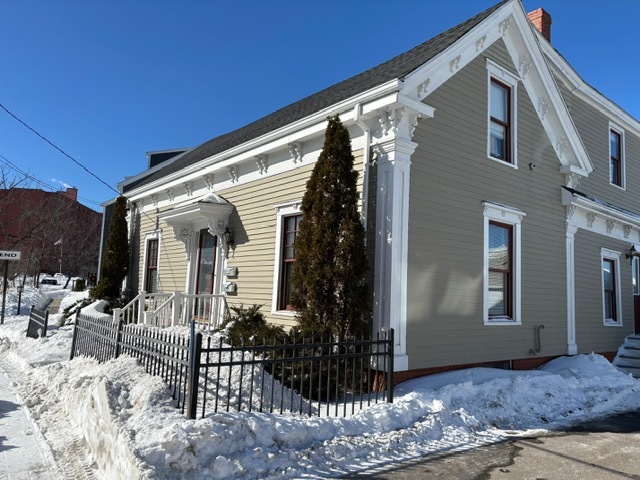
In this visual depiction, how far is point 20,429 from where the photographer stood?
6.18 meters

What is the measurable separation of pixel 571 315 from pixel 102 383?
1002 centimetres

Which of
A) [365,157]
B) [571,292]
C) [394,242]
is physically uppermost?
[365,157]

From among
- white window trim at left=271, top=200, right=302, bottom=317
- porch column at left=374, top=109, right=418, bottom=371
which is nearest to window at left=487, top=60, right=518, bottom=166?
porch column at left=374, top=109, right=418, bottom=371

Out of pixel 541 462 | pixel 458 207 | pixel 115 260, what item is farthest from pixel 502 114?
pixel 115 260

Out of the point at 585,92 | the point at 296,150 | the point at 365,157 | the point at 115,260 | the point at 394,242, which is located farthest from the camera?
the point at 115,260

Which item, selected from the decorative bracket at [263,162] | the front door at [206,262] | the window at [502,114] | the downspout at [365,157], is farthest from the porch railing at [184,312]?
the window at [502,114]

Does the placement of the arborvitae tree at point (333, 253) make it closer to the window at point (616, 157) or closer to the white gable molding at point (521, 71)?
the white gable molding at point (521, 71)

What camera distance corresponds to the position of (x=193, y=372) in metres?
5.01

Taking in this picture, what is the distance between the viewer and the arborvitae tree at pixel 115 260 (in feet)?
52.4

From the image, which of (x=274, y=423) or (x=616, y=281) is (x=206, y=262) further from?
(x=616, y=281)

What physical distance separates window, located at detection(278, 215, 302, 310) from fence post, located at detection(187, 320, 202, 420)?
450 cm

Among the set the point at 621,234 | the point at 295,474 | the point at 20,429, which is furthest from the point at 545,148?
the point at 20,429

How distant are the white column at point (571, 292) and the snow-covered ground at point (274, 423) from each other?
230cm

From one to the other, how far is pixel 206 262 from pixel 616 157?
1220 cm
